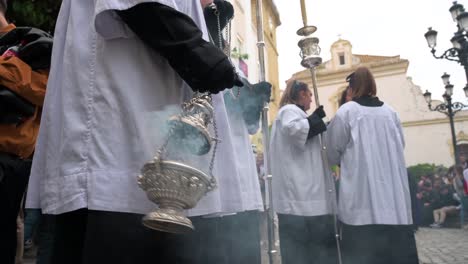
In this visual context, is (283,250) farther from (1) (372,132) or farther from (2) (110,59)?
(2) (110,59)

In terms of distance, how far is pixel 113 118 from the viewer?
0.91 m

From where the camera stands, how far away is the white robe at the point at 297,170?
2.69 m

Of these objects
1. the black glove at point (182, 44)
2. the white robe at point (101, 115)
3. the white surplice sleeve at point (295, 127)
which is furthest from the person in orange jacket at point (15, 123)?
the white surplice sleeve at point (295, 127)

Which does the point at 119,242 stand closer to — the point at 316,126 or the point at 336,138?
the point at 316,126

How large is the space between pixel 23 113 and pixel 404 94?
28.9 metres

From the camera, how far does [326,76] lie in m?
21.5

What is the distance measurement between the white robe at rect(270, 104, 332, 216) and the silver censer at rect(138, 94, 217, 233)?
74.7 inches

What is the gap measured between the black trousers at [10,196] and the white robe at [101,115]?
0.67m

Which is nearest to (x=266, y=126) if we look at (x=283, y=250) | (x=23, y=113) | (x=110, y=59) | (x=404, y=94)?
(x=283, y=250)

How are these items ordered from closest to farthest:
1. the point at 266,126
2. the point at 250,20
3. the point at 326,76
→ the point at 266,126 → the point at 250,20 → the point at 326,76

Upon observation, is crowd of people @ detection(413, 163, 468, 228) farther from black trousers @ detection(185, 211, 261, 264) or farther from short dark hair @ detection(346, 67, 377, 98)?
black trousers @ detection(185, 211, 261, 264)

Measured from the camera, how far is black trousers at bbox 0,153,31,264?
1554 mm

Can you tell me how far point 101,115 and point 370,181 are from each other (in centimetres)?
208

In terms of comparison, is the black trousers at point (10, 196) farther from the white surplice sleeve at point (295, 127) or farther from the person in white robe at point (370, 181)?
the person in white robe at point (370, 181)
